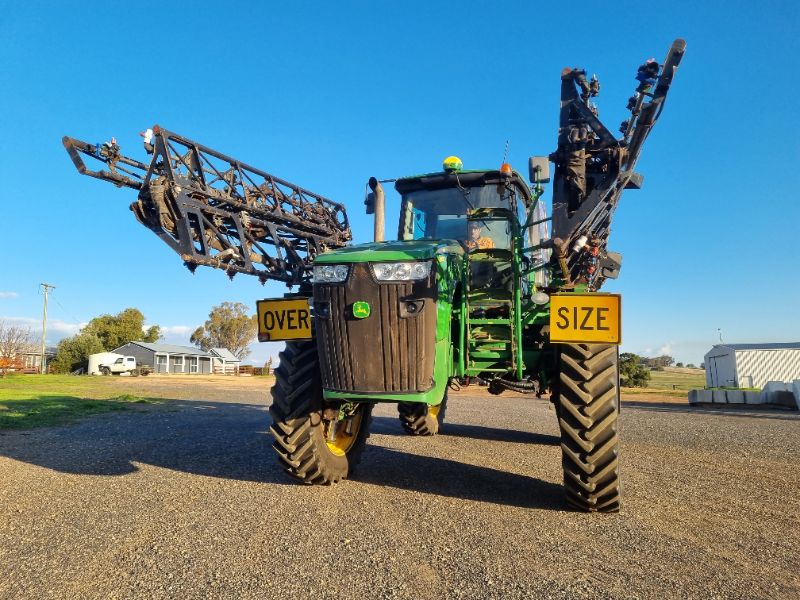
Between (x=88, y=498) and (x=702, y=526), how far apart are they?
4.77m

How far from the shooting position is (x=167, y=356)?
53.4 metres

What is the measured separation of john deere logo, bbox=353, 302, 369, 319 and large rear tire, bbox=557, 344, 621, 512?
68.6 inches

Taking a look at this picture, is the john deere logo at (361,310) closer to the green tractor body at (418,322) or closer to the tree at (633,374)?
the green tractor body at (418,322)

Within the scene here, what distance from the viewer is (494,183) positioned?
6.23 meters

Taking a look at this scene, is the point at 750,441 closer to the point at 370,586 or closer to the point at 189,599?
the point at 370,586

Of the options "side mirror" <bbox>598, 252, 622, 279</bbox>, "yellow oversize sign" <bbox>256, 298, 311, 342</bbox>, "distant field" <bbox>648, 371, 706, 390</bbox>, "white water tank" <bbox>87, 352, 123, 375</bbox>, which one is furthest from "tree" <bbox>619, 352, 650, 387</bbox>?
"white water tank" <bbox>87, 352, 123, 375</bbox>

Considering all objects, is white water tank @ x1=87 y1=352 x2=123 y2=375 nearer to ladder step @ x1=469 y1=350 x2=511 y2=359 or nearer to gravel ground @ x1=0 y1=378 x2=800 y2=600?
gravel ground @ x1=0 y1=378 x2=800 y2=600

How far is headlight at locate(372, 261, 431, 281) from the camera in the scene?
13.8 ft

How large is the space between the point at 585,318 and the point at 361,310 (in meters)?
1.90

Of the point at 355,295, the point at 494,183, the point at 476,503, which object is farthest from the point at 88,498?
the point at 494,183

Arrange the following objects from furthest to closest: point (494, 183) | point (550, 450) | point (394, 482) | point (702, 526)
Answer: point (550, 450), point (494, 183), point (394, 482), point (702, 526)

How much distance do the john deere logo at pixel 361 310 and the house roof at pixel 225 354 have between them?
6020 cm

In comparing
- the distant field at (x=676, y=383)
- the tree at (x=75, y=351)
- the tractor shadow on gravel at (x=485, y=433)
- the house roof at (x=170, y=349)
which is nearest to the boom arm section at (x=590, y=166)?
the tractor shadow on gravel at (x=485, y=433)

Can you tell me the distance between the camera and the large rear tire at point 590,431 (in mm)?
4184
